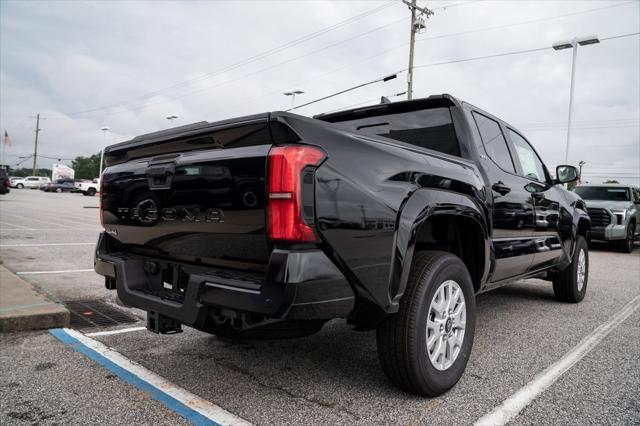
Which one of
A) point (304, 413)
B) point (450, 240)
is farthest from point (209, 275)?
point (450, 240)

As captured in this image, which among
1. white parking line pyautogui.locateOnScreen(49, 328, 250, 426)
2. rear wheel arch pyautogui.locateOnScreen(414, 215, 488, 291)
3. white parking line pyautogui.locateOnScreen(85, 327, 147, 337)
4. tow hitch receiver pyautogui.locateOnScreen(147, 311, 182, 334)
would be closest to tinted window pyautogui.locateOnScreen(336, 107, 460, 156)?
rear wheel arch pyautogui.locateOnScreen(414, 215, 488, 291)

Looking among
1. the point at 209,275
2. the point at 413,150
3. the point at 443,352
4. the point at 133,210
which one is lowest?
the point at 443,352

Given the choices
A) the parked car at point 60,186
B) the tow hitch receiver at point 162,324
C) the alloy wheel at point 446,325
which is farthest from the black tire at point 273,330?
the parked car at point 60,186

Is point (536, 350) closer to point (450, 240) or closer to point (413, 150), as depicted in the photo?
point (450, 240)

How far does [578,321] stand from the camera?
4.52 meters

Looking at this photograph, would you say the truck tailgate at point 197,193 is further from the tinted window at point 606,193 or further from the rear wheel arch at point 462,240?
the tinted window at point 606,193

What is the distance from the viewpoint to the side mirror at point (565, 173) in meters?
4.91

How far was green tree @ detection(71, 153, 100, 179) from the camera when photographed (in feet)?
341

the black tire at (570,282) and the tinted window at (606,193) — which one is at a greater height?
the tinted window at (606,193)

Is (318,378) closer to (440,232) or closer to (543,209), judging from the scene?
(440,232)

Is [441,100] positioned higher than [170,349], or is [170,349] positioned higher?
[441,100]

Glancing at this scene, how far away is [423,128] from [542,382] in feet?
6.44

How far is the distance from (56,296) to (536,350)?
15.2 feet

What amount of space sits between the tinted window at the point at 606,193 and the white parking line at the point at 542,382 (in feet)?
33.8
